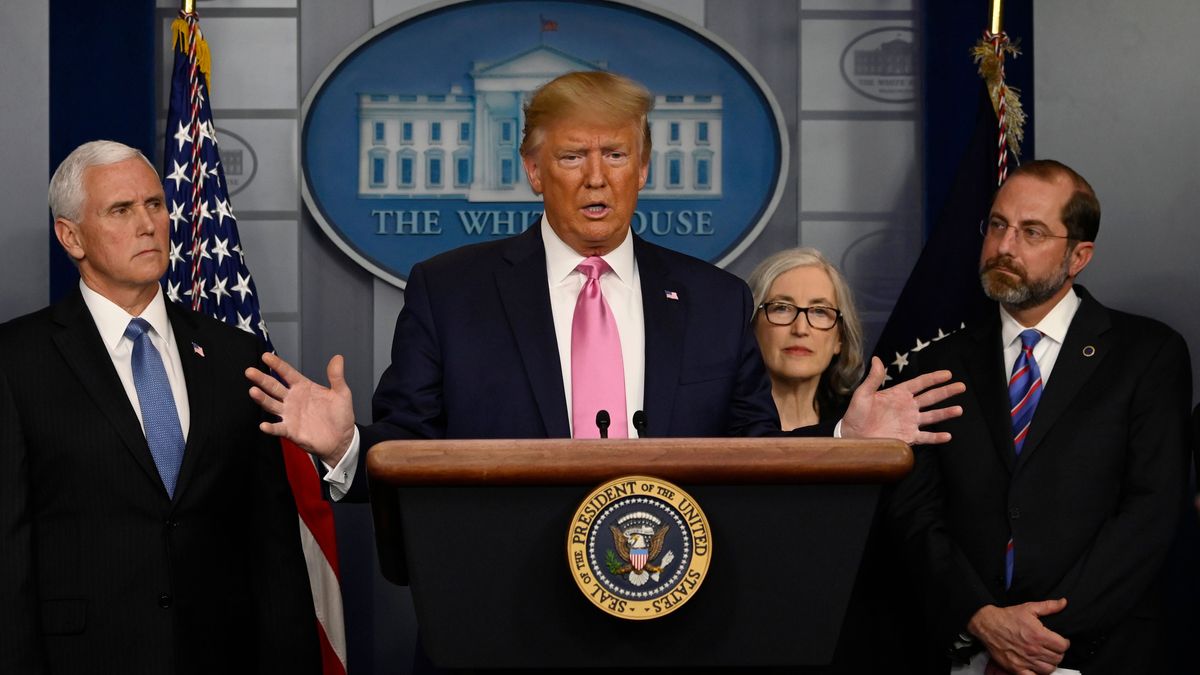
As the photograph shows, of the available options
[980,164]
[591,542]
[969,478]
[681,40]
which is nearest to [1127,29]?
[980,164]

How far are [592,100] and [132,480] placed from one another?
114 centimetres

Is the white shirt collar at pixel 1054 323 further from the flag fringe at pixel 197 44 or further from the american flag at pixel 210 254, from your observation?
the flag fringe at pixel 197 44

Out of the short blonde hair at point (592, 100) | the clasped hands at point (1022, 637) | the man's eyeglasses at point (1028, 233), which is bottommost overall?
the clasped hands at point (1022, 637)

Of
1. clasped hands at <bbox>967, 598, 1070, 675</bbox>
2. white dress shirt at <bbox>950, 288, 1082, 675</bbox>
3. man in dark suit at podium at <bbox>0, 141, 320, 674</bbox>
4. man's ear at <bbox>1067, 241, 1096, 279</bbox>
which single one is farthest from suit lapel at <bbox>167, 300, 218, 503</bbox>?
man's ear at <bbox>1067, 241, 1096, 279</bbox>

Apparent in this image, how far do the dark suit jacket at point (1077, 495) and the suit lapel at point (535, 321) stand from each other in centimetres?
114

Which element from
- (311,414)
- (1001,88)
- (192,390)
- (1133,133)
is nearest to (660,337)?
(311,414)

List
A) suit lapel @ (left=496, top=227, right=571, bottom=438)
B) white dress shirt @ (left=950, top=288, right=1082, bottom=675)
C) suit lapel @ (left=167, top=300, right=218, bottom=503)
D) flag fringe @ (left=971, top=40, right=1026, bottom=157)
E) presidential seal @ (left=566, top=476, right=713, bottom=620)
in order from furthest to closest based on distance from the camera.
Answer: flag fringe @ (left=971, top=40, right=1026, bottom=157) → white dress shirt @ (left=950, top=288, right=1082, bottom=675) → suit lapel @ (left=167, top=300, right=218, bottom=503) → suit lapel @ (left=496, top=227, right=571, bottom=438) → presidential seal @ (left=566, top=476, right=713, bottom=620)

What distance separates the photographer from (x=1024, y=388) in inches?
115

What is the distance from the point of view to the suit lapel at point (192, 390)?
2.56 metres

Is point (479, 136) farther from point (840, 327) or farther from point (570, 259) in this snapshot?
point (570, 259)

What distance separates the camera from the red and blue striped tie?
9.39 ft

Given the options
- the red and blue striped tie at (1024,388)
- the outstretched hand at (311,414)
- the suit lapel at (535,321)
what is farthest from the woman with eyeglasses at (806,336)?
the outstretched hand at (311,414)

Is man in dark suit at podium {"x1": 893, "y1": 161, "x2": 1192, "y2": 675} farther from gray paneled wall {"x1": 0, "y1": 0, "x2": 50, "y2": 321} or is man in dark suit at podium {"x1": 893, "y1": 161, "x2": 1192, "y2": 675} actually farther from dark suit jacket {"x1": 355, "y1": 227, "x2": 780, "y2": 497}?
gray paneled wall {"x1": 0, "y1": 0, "x2": 50, "y2": 321}

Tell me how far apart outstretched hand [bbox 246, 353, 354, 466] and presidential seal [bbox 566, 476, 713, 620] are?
1.79 ft
